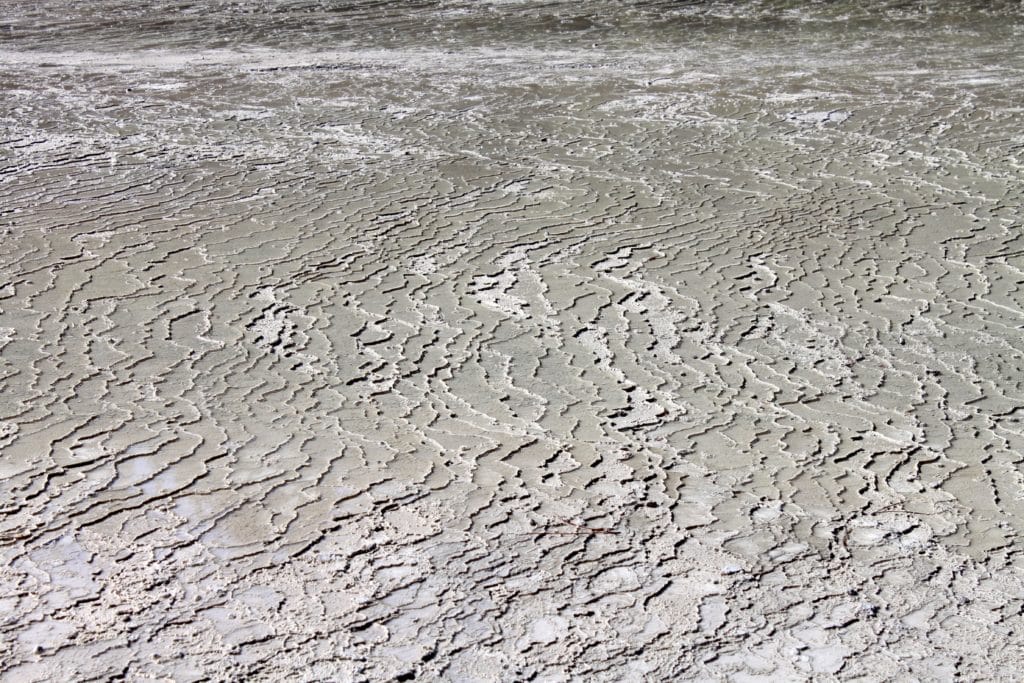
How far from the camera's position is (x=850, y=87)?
6410mm

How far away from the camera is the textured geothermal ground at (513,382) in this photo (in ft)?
6.15

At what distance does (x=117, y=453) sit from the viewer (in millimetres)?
2467

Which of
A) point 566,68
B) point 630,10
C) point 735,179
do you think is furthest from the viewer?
point 630,10

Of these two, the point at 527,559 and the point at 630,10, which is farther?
the point at 630,10

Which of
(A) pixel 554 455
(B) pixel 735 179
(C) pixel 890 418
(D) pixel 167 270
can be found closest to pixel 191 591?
(A) pixel 554 455

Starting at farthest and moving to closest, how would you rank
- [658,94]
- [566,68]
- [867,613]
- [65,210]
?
[566,68] < [658,94] < [65,210] < [867,613]

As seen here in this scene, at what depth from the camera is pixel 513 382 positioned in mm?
2951

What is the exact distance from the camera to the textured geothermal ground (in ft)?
6.15

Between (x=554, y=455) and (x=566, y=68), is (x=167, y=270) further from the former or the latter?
(x=566, y=68)

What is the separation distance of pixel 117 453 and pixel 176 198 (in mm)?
2292

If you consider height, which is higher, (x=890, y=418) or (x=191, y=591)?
(x=191, y=591)

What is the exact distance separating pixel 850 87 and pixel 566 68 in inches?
65.3

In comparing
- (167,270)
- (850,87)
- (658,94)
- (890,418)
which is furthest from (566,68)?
(890,418)

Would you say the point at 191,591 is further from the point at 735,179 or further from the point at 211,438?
the point at 735,179
